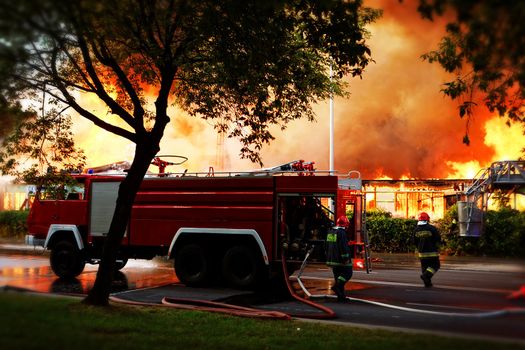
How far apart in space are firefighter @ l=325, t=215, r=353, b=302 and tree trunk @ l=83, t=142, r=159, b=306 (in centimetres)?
354

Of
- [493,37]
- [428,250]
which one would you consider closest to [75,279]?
[428,250]

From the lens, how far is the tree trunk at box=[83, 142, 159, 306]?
834 centimetres

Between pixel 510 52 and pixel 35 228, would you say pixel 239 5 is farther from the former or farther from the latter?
pixel 35 228

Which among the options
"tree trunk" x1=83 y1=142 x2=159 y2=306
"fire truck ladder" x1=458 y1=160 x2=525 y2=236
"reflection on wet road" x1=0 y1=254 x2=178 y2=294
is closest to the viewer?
"tree trunk" x1=83 y1=142 x2=159 y2=306

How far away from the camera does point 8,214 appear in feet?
94.3

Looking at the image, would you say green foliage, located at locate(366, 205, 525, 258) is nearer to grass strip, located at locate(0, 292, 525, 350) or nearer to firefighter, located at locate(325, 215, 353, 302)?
firefighter, located at locate(325, 215, 353, 302)

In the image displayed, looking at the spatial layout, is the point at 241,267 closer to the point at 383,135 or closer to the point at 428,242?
the point at 428,242

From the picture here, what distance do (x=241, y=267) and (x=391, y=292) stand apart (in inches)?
117


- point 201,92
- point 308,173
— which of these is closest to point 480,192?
point 308,173

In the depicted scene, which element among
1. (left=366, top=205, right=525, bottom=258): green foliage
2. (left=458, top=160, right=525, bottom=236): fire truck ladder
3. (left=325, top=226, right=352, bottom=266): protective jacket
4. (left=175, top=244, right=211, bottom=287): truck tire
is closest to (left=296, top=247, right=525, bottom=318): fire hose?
(left=325, top=226, right=352, bottom=266): protective jacket

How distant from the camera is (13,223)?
28.4 metres

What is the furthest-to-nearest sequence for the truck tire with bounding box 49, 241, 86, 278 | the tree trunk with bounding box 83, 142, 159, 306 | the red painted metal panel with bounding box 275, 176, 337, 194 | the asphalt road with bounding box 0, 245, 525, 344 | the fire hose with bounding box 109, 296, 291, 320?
the truck tire with bounding box 49, 241, 86, 278
the red painted metal panel with bounding box 275, 176, 337, 194
the tree trunk with bounding box 83, 142, 159, 306
the fire hose with bounding box 109, 296, 291, 320
the asphalt road with bounding box 0, 245, 525, 344

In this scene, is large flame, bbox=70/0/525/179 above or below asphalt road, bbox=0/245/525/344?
above

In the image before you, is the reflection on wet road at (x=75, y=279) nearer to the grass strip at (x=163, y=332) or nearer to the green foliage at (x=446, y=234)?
the grass strip at (x=163, y=332)
